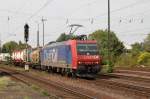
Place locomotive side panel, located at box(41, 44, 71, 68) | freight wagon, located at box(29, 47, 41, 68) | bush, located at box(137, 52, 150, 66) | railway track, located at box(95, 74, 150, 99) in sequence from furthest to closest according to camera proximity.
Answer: bush, located at box(137, 52, 150, 66), freight wagon, located at box(29, 47, 41, 68), locomotive side panel, located at box(41, 44, 71, 68), railway track, located at box(95, 74, 150, 99)

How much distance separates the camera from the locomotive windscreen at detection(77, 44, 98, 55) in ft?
115

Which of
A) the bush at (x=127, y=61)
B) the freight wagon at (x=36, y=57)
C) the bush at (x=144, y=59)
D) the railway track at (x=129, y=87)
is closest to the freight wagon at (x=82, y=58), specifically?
the railway track at (x=129, y=87)

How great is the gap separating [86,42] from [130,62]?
114 feet

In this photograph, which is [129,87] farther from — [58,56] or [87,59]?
[58,56]

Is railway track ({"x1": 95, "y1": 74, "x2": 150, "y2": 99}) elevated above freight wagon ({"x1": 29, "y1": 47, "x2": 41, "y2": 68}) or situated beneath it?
situated beneath

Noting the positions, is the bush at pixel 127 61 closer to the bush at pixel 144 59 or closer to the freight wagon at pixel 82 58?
the bush at pixel 144 59

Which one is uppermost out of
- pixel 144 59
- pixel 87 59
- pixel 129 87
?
pixel 144 59

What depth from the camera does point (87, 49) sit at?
35375 millimetres

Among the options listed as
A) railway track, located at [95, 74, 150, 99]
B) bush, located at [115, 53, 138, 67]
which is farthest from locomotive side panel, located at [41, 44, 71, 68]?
bush, located at [115, 53, 138, 67]

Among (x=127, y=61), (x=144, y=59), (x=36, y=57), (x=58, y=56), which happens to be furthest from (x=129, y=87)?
(x=127, y=61)

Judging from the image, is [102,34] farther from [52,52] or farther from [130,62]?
[52,52]

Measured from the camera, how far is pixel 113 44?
124250 mm

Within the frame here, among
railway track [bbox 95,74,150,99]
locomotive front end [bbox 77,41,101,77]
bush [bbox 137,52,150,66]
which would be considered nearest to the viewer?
railway track [bbox 95,74,150,99]

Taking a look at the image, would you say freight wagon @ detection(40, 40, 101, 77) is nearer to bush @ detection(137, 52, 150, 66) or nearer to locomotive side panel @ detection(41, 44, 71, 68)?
locomotive side panel @ detection(41, 44, 71, 68)
